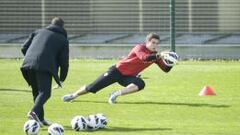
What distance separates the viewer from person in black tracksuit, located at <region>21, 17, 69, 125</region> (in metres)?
13.7

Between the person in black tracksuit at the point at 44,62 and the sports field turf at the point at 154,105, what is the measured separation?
0.46 metres

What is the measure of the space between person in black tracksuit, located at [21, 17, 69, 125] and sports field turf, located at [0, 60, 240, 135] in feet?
1.50

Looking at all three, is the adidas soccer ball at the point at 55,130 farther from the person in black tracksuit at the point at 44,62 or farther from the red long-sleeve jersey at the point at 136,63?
the red long-sleeve jersey at the point at 136,63

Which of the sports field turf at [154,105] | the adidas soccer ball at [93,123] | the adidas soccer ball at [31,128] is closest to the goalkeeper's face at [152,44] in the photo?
the sports field turf at [154,105]

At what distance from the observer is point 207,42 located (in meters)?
29.0

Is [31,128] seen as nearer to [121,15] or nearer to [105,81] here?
[105,81]

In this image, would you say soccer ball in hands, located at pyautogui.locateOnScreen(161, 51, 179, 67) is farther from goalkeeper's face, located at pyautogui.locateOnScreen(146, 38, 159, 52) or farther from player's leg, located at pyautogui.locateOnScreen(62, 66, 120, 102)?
player's leg, located at pyautogui.locateOnScreen(62, 66, 120, 102)

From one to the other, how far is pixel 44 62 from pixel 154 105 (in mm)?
3622

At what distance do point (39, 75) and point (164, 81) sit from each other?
26.6 feet

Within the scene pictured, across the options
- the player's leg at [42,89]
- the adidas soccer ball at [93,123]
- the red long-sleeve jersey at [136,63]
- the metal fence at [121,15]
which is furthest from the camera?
the metal fence at [121,15]

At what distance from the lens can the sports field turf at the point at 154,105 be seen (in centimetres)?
1370

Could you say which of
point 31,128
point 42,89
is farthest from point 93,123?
point 31,128

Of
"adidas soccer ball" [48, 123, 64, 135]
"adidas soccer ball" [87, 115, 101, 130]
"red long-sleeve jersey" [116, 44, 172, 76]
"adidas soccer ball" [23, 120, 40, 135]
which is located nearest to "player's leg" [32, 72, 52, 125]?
"adidas soccer ball" [87, 115, 101, 130]

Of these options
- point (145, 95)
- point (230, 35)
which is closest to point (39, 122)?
point (145, 95)
